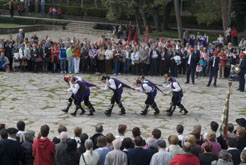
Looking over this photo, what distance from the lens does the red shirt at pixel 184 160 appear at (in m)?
7.59

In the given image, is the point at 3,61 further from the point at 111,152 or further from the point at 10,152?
the point at 111,152

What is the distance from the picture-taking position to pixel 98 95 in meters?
17.7

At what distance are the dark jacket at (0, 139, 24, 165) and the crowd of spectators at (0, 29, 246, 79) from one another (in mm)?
14085

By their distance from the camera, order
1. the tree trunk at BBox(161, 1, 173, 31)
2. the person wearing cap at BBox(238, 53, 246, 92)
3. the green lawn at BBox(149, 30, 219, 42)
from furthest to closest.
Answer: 1. the tree trunk at BBox(161, 1, 173, 31)
2. the green lawn at BBox(149, 30, 219, 42)
3. the person wearing cap at BBox(238, 53, 246, 92)

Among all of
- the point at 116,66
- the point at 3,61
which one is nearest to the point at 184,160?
the point at 116,66

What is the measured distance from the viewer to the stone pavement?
1345cm

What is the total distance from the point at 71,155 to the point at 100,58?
1491 cm

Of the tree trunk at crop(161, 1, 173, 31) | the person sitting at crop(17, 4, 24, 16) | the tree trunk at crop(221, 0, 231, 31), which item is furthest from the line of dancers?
the person sitting at crop(17, 4, 24, 16)

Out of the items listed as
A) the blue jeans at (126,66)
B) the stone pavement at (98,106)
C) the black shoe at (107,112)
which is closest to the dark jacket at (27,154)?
the stone pavement at (98,106)

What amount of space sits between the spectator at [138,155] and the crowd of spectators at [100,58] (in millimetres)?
14512

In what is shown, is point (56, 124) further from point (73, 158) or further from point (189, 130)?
point (73, 158)

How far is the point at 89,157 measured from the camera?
794 cm

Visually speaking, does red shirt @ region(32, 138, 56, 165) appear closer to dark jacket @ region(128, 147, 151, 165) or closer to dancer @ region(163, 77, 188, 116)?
dark jacket @ region(128, 147, 151, 165)

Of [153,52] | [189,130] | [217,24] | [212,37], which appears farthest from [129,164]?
[217,24]
